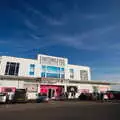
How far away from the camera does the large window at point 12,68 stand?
33.4 m

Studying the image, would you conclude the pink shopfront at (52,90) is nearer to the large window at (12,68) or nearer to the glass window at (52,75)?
the glass window at (52,75)

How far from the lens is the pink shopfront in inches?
1419

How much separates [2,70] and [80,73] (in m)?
20.0

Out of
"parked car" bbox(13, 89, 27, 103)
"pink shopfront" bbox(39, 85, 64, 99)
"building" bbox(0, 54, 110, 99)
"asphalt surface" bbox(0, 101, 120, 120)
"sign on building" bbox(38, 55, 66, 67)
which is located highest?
"sign on building" bbox(38, 55, 66, 67)

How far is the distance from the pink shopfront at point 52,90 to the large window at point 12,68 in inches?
262

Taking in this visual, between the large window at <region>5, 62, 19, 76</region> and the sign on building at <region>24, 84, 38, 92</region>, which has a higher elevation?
the large window at <region>5, 62, 19, 76</region>

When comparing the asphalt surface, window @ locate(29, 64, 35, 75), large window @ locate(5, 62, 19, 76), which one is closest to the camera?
the asphalt surface

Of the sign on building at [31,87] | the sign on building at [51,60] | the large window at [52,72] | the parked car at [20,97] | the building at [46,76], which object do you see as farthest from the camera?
the sign on building at [51,60]

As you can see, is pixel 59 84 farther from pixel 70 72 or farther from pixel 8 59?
pixel 8 59

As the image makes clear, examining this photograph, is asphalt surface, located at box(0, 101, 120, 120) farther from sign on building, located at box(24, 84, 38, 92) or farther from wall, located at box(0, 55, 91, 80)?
wall, located at box(0, 55, 91, 80)

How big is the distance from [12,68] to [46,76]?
7.90 metres

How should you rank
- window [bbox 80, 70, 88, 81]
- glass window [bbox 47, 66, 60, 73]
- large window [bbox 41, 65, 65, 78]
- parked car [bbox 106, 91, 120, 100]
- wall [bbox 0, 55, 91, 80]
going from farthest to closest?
window [bbox 80, 70, 88, 81] < glass window [bbox 47, 66, 60, 73] < large window [bbox 41, 65, 65, 78] < parked car [bbox 106, 91, 120, 100] < wall [bbox 0, 55, 91, 80]

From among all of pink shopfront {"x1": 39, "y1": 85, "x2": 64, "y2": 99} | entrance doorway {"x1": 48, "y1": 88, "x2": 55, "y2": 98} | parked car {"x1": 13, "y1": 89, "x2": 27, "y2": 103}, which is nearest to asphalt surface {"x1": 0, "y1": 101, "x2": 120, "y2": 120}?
parked car {"x1": 13, "y1": 89, "x2": 27, "y2": 103}

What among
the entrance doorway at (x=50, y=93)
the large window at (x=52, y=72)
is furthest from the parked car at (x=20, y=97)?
the entrance doorway at (x=50, y=93)
